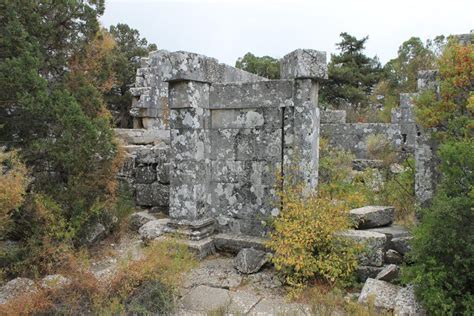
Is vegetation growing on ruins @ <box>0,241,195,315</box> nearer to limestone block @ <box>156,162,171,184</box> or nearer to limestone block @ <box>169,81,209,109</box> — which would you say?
limestone block @ <box>169,81,209,109</box>

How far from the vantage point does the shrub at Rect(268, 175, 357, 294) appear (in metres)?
4.45

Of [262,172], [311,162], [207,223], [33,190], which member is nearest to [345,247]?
[311,162]

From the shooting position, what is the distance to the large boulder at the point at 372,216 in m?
5.21

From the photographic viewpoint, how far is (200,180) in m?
5.79

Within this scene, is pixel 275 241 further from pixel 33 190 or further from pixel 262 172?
pixel 33 190

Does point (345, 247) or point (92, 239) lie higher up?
point (345, 247)

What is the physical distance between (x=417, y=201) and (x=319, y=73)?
2271 mm

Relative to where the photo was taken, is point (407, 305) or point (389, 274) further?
point (389, 274)

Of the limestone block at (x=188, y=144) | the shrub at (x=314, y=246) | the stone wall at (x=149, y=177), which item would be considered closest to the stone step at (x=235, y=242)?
the shrub at (x=314, y=246)

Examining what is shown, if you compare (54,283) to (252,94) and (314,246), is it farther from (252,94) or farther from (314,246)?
(252,94)

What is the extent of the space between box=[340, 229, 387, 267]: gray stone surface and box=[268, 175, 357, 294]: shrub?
0.13m

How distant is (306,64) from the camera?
16.7ft

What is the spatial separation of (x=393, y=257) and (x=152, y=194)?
4473 millimetres

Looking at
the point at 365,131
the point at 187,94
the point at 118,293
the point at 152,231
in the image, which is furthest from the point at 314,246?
the point at 365,131
